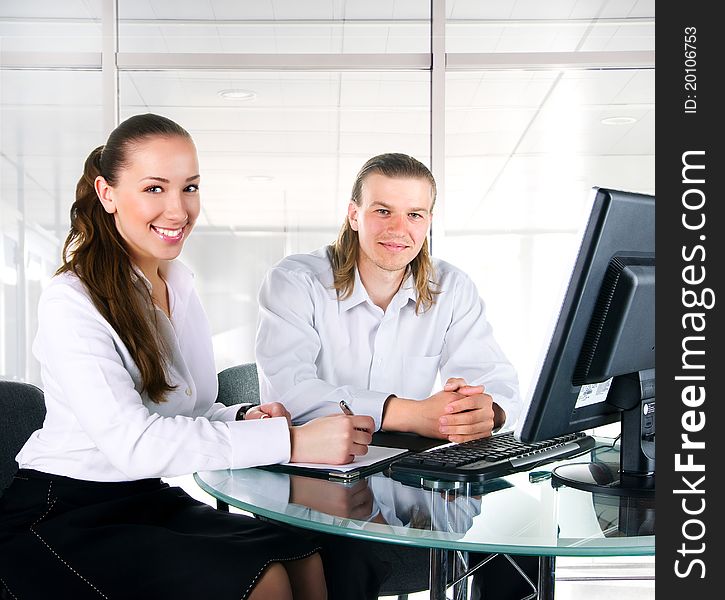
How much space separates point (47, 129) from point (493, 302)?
245 centimetres

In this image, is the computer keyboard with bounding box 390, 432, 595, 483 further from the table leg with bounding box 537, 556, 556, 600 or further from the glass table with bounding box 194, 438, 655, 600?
the table leg with bounding box 537, 556, 556, 600

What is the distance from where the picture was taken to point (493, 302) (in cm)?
434

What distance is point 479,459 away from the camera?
154cm

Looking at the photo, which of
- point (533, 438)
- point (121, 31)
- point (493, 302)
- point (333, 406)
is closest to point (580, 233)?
point (533, 438)

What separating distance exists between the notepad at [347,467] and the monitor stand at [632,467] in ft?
1.06

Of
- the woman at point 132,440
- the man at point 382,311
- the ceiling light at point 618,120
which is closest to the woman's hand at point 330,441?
the woman at point 132,440

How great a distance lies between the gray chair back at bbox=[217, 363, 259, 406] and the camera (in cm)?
259

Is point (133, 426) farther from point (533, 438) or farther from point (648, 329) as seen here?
point (648, 329)

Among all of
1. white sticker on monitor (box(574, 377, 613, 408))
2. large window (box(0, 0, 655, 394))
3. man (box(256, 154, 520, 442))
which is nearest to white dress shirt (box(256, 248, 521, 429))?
man (box(256, 154, 520, 442))

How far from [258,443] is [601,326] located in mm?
674

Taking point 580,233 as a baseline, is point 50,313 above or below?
below

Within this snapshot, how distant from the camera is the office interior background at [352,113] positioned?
4250 mm

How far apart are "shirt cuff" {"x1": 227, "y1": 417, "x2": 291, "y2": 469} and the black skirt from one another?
120 mm
